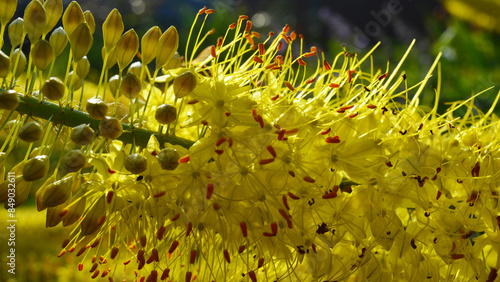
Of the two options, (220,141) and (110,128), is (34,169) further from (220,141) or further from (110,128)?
(220,141)

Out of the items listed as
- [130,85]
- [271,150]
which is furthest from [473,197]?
[130,85]

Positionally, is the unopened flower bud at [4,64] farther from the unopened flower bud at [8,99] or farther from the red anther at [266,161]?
the red anther at [266,161]

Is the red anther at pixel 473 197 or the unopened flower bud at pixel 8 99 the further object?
the red anther at pixel 473 197

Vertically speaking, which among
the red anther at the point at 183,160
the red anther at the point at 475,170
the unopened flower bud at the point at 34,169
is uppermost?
the red anther at the point at 183,160

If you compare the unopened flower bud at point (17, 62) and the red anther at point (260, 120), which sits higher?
the unopened flower bud at point (17, 62)

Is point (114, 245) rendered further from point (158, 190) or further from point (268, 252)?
point (268, 252)

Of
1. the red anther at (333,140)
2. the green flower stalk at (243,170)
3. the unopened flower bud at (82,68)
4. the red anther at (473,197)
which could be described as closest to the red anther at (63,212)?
the green flower stalk at (243,170)
